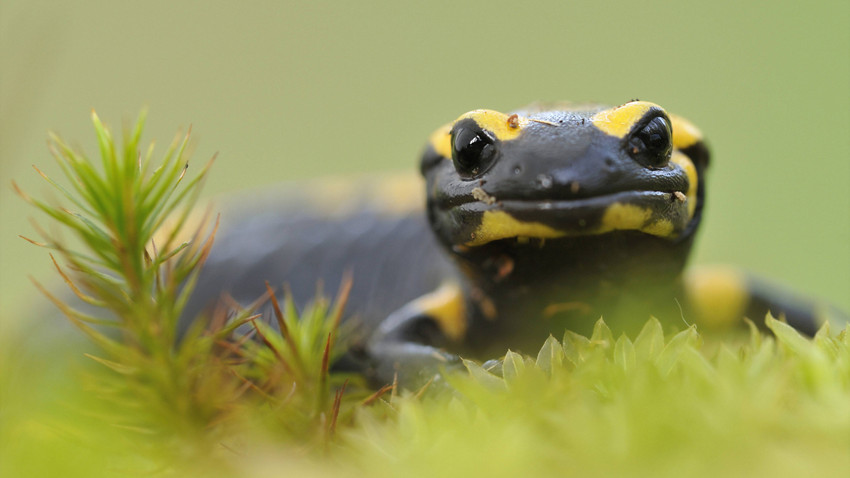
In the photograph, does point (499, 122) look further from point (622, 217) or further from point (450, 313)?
point (450, 313)

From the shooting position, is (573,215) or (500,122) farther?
(500,122)

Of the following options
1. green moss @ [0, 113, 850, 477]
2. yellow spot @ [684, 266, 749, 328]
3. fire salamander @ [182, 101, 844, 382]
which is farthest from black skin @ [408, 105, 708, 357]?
green moss @ [0, 113, 850, 477]

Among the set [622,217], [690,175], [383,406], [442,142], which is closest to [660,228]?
[622,217]

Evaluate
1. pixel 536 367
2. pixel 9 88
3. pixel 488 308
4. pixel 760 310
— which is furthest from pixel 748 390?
pixel 760 310

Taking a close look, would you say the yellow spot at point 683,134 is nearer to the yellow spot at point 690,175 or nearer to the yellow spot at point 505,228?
the yellow spot at point 690,175

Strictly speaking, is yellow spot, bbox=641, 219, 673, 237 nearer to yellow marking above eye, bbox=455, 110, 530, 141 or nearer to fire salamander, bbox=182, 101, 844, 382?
fire salamander, bbox=182, 101, 844, 382

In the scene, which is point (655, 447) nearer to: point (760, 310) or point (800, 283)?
point (760, 310)

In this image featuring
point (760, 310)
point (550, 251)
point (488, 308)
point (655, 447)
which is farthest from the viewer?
point (760, 310)
